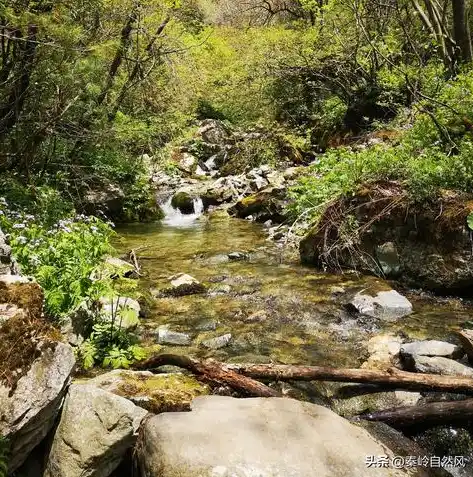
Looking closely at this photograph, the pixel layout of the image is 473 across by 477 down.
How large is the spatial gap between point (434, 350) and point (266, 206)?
854 cm

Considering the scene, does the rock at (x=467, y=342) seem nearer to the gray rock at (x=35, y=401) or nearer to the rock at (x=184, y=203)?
the gray rock at (x=35, y=401)

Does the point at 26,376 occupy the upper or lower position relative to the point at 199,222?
upper

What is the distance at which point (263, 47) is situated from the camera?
69.7 ft

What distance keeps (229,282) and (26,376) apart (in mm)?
4513

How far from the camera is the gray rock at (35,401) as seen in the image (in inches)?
104

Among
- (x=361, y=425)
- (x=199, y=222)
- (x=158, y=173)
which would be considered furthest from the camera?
(x=158, y=173)

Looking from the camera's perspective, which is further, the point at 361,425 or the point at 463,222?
the point at 463,222

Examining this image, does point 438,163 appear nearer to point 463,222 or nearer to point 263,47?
point 463,222

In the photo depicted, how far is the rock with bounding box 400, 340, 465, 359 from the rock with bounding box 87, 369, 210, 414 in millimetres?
2001

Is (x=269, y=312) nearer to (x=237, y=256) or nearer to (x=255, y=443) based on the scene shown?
(x=237, y=256)

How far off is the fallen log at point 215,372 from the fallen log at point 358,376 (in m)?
0.12

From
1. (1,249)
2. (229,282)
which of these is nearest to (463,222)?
(229,282)

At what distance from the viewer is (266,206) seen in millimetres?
12547

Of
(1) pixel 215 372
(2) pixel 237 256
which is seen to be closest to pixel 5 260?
(1) pixel 215 372
